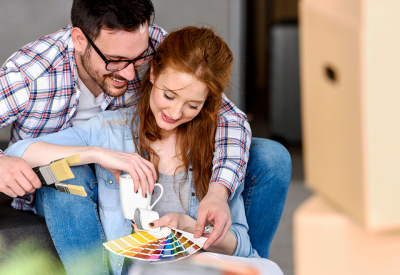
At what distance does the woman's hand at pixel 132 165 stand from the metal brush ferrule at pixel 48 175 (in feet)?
0.52

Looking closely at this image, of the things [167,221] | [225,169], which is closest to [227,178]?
[225,169]

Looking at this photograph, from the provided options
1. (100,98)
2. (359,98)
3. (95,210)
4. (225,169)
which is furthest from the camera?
(100,98)

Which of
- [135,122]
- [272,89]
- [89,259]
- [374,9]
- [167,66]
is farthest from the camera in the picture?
[272,89]

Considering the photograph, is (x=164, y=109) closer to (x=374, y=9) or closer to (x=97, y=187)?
(x=97, y=187)

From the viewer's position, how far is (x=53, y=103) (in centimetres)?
139

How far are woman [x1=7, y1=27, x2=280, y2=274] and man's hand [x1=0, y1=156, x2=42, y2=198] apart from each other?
2.1 inches

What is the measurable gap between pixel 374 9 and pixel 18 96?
4.06ft

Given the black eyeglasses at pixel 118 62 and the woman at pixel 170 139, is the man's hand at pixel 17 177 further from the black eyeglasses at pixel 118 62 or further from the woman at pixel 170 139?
the black eyeglasses at pixel 118 62

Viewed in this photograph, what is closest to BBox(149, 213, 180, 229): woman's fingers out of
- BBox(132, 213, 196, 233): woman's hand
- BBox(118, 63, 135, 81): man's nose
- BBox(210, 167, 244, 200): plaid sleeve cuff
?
BBox(132, 213, 196, 233): woman's hand

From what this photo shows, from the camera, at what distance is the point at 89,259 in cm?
114

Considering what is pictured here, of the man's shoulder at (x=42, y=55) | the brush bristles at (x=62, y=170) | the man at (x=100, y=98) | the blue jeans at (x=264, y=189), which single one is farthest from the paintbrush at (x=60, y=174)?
the blue jeans at (x=264, y=189)

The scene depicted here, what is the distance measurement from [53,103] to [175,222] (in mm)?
660

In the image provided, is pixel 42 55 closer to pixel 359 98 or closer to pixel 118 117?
pixel 118 117

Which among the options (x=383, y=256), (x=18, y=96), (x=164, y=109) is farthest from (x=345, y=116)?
(x=18, y=96)
